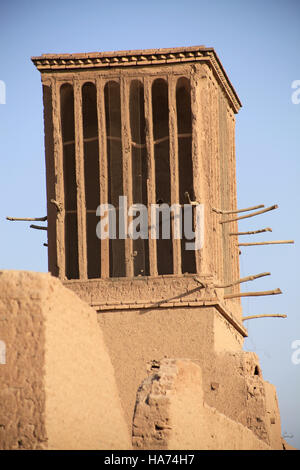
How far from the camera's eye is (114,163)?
27.7 meters

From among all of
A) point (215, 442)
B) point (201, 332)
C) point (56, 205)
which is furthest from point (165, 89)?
point (215, 442)

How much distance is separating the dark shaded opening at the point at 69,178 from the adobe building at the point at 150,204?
0.02 meters

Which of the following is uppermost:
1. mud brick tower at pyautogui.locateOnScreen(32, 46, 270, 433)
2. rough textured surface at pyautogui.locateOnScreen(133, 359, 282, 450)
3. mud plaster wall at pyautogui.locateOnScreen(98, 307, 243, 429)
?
mud brick tower at pyautogui.locateOnScreen(32, 46, 270, 433)

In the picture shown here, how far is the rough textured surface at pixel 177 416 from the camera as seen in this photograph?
1884cm

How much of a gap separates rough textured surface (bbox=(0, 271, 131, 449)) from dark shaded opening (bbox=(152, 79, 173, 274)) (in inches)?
344

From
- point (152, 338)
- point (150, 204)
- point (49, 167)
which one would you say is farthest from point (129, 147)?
point (152, 338)

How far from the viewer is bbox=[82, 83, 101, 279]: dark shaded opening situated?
27.8 m

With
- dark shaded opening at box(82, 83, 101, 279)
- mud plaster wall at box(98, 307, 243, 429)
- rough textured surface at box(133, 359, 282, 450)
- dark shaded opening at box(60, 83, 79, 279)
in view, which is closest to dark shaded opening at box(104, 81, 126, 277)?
dark shaded opening at box(82, 83, 101, 279)

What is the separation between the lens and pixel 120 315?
25688 mm

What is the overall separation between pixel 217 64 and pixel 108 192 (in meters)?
3.27

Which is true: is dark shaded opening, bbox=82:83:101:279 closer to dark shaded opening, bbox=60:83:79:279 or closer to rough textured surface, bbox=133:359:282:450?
dark shaded opening, bbox=60:83:79:279

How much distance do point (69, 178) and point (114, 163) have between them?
958 millimetres

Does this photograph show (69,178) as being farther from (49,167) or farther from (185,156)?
(185,156)
